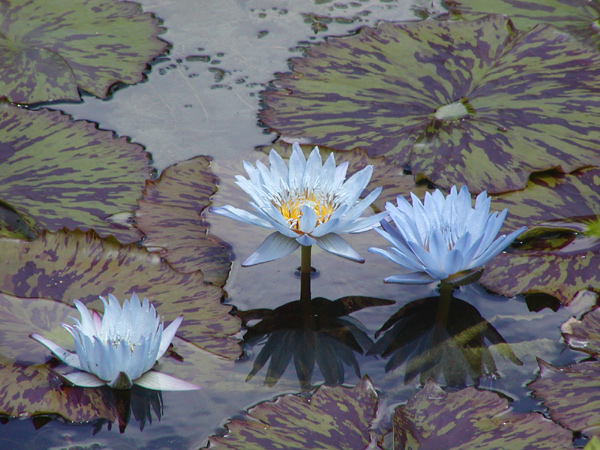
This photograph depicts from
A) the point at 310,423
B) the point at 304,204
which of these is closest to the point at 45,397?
the point at 310,423

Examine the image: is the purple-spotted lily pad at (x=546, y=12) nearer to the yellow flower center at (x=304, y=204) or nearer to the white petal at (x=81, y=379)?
the yellow flower center at (x=304, y=204)

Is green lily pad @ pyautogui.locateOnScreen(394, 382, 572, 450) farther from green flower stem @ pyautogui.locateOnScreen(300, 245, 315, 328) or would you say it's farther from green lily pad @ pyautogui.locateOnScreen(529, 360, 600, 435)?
green flower stem @ pyautogui.locateOnScreen(300, 245, 315, 328)

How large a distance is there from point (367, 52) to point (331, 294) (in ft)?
4.76

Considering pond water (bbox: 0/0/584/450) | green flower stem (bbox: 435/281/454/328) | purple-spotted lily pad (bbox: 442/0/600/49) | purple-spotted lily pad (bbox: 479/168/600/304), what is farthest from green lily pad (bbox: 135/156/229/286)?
purple-spotted lily pad (bbox: 442/0/600/49)

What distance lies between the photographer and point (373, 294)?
6.95 ft

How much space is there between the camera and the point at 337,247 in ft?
6.38

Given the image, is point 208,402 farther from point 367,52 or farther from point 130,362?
point 367,52

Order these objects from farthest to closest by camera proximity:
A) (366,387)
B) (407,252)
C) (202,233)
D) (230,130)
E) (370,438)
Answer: (230,130) < (202,233) < (407,252) < (366,387) < (370,438)

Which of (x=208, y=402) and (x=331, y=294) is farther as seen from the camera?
(x=331, y=294)

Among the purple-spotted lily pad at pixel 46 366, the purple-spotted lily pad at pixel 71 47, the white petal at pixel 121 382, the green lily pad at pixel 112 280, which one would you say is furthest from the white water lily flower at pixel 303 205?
the purple-spotted lily pad at pixel 71 47

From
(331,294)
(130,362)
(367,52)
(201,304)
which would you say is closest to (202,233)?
(201,304)

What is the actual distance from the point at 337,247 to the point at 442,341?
1.38 feet

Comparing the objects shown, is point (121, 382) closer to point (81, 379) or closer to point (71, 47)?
point (81, 379)

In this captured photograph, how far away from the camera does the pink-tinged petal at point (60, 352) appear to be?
170cm
